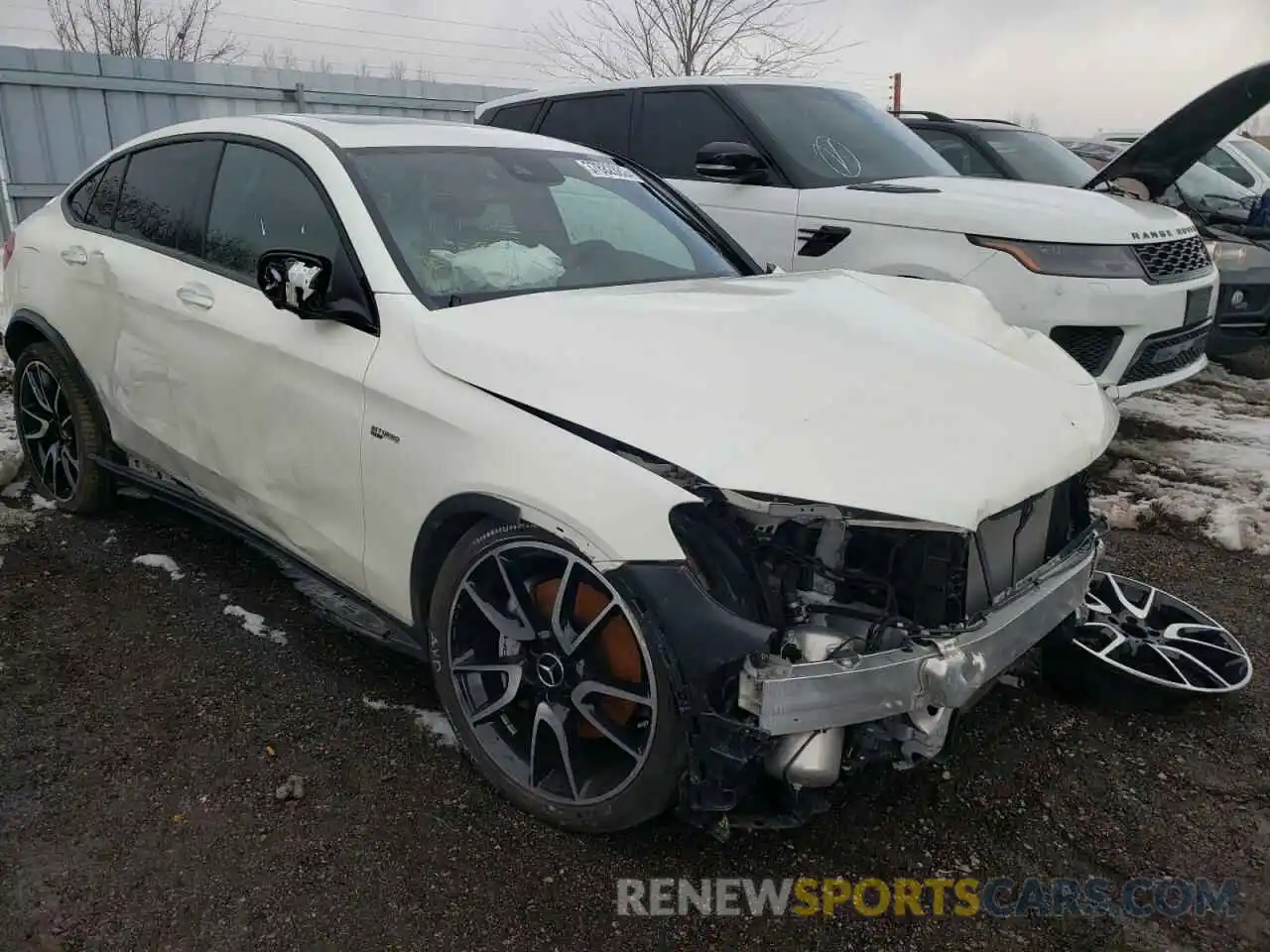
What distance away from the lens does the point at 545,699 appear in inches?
96.7

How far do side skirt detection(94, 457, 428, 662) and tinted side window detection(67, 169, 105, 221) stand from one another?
1.20 metres

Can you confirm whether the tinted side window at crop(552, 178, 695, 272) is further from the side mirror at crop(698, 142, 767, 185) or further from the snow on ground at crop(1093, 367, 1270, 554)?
the snow on ground at crop(1093, 367, 1270, 554)

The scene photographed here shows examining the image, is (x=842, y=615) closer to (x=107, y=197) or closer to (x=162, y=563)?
(x=162, y=563)

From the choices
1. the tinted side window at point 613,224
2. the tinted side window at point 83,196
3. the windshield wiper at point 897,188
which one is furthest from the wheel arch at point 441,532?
the windshield wiper at point 897,188

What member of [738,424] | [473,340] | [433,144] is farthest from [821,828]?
[433,144]

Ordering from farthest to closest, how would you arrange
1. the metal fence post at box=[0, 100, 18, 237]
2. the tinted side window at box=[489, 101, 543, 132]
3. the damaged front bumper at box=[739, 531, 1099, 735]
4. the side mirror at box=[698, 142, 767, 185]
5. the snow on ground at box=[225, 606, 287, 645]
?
the metal fence post at box=[0, 100, 18, 237]
the tinted side window at box=[489, 101, 543, 132]
the side mirror at box=[698, 142, 767, 185]
the snow on ground at box=[225, 606, 287, 645]
the damaged front bumper at box=[739, 531, 1099, 735]

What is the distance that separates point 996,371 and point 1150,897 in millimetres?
1331

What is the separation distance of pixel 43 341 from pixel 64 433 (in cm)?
41

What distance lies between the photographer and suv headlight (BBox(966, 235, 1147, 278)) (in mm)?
4809

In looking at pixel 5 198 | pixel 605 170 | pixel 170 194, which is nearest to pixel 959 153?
pixel 605 170

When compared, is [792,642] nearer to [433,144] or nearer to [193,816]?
[193,816]

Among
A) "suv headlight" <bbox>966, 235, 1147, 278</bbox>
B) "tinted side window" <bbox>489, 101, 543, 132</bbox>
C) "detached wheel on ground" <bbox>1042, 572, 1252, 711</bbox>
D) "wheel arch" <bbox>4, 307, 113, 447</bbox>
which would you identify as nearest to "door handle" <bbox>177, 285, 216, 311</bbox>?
"wheel arch" <bbox>4, 307, 113, 447</bbox>

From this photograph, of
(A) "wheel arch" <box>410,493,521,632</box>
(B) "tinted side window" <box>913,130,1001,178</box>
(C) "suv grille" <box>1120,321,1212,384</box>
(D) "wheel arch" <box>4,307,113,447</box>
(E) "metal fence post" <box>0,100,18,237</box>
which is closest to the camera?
(A) "wheel arch" <box>410,493,521,632</box>

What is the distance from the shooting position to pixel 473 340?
2500 millimetres
